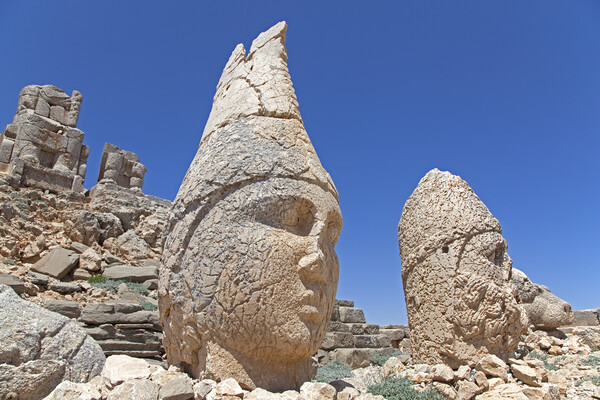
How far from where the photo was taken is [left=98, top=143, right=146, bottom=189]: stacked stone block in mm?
15617

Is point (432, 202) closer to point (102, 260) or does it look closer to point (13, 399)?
point (13, 399)

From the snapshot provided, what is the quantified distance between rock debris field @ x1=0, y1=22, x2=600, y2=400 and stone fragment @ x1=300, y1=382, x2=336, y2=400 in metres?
0.01

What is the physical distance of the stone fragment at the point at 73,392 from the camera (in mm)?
2274

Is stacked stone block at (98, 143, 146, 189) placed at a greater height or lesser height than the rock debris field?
greater

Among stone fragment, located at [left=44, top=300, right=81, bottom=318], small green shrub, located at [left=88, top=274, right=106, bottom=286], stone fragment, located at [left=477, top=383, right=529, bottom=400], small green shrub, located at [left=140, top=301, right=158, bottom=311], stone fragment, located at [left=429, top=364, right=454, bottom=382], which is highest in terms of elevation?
small green shrub, located at [left=88, top=274, right=106, bottom=286]

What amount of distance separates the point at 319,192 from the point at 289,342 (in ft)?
2.96

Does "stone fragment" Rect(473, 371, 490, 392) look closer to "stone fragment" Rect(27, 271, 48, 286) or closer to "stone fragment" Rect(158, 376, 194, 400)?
"stone fragment" Rect(158, 376, 194, 400)

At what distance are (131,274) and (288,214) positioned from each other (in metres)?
7.90

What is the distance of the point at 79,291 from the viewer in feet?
27.7

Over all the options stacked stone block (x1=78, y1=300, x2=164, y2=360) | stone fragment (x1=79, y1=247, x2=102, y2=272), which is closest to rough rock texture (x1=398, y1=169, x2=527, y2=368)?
stacked stone block (x1=78, y1=300, x2=164, y2=360)

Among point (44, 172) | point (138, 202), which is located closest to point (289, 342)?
point (138, 202)

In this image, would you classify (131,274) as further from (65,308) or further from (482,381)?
(482,381)

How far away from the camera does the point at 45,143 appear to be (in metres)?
13.9

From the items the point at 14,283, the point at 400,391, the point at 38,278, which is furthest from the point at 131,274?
the point at 400,391
